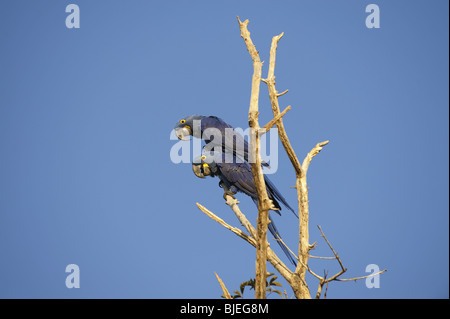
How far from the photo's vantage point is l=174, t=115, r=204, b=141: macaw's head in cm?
695

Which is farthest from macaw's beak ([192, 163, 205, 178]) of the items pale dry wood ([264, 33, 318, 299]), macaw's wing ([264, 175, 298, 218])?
pale dry wood ([264, 33, 318, 299])

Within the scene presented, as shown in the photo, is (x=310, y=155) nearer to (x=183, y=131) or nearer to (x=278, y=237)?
(x=278, y=237)

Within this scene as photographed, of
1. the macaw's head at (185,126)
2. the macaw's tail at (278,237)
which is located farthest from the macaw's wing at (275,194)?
the macaw's head at (185,126)

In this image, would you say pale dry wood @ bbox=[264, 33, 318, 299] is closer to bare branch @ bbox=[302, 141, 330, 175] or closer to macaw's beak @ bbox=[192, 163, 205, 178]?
bare branch @ bbox=[302, 141, 330, 175]

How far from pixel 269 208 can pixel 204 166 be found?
2.28 metres

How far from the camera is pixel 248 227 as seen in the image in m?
5.38

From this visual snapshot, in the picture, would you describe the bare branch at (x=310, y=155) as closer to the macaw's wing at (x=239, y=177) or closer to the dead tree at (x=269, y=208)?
the dead tree at (x=269, y=208)

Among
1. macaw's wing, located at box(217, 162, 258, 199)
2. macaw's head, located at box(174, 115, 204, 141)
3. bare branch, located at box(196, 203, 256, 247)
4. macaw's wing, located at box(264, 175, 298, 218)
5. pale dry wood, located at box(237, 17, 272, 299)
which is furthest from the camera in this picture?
macaw's head, located at box(174, 115, 204, 141)

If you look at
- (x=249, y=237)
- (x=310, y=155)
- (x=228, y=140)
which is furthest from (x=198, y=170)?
(x=310, y=155)

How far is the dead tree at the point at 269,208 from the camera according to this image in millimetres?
4113
